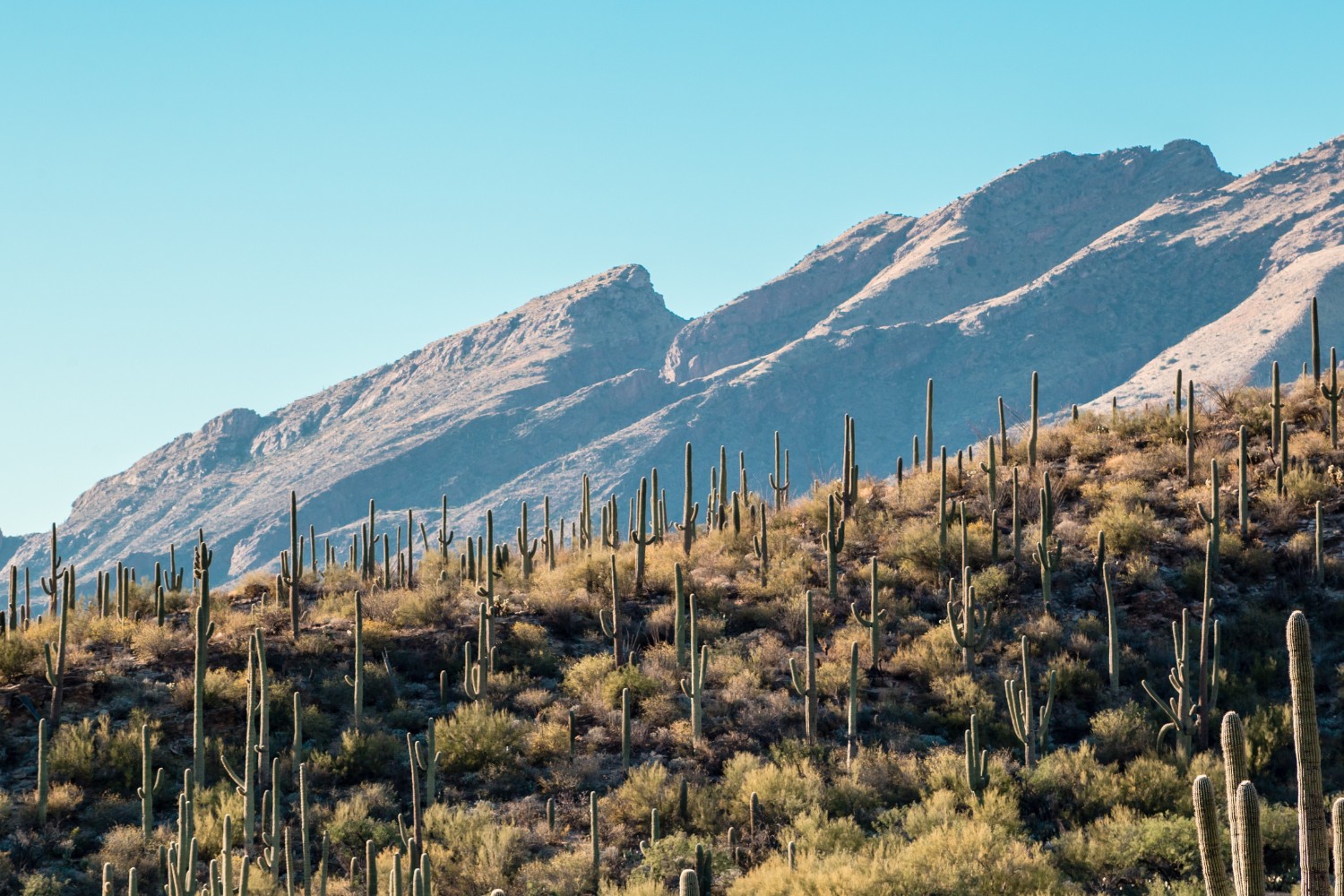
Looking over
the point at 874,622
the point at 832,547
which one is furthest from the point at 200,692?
the point at 832,547

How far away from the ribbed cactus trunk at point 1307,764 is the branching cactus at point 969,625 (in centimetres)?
1107

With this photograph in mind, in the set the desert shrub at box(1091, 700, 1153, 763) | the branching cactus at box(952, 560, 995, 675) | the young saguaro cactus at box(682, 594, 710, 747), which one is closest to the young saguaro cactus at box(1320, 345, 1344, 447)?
the branching cactus at box(952, 560, 995, 675)

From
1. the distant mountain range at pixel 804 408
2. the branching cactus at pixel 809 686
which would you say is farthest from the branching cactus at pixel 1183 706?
the distant mountain range at pixel 804 408

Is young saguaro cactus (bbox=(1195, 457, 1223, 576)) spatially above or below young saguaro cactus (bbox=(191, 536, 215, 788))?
above

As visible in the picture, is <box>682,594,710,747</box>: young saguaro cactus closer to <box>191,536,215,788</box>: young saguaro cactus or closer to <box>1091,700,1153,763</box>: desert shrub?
<box>1091,700,1153,763</box>: desert shrub

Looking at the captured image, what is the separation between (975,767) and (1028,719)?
99 centimetres

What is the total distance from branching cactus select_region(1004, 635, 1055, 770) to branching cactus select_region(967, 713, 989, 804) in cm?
60

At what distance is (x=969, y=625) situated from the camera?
1806cm

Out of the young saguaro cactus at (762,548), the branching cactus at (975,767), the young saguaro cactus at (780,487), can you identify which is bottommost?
the branching cactus at (975,767)

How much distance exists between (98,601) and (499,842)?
1170 centimetres

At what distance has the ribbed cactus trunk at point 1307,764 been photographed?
641 cm

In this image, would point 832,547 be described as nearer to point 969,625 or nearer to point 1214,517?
point 969,625

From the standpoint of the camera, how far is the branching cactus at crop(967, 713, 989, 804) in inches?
615

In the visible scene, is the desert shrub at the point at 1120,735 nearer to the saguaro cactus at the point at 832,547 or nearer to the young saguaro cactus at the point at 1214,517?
the young saguaro cactus at the point at 1214,517
